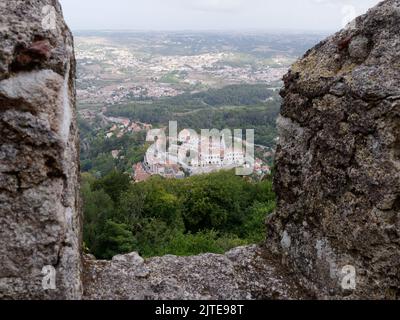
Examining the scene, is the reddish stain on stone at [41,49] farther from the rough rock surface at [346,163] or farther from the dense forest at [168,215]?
the dense forest at [168,215]

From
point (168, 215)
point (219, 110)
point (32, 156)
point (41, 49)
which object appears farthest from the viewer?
point (219, 110)

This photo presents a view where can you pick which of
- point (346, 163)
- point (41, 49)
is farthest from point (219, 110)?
point (41, 49)

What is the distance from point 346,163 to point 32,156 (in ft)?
12.9

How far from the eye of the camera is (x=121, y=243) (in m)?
18.1

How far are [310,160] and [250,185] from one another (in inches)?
881

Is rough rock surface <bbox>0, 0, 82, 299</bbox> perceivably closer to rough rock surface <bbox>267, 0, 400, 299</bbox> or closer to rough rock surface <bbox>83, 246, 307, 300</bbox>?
rough rock surface <bbox>83, 246, 307, 300</bbox>

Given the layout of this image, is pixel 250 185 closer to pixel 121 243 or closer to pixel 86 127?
pixel 121 243

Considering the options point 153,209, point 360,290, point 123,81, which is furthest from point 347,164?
point 123,81

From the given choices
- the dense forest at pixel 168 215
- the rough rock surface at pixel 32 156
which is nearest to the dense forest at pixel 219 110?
the dense forest at pixel 168 215

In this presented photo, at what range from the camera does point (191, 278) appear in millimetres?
6410

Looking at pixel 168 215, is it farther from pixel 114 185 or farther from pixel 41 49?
pixel 41 49

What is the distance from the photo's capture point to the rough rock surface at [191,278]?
6039 millimetres

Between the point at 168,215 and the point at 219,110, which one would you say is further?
the point at 219,110

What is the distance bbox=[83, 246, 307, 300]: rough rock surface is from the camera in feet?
19.8
